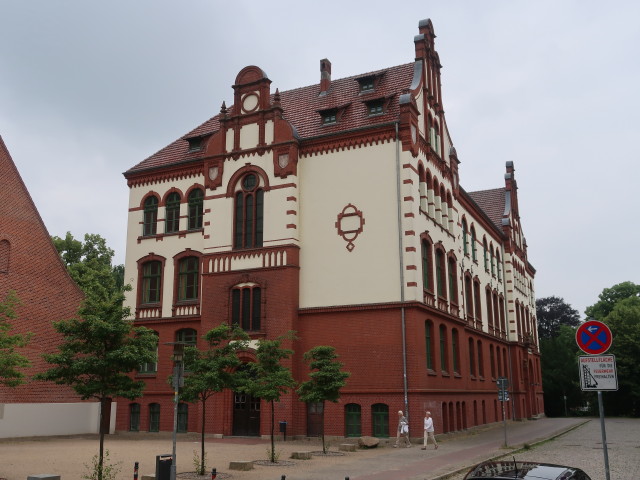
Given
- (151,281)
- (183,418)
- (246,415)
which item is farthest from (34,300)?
(246,415)

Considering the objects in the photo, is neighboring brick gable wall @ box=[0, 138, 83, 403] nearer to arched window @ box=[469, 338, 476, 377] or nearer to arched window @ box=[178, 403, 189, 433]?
arched window @ box=[178, 403, 189, 433]

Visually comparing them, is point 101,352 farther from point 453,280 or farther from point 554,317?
point 554,317

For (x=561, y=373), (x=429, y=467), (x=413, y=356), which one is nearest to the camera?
(x=429, y=467)

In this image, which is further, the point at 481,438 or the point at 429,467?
the point at 481,438

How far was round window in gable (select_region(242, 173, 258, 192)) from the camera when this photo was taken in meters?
32.8

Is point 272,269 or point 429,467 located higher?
point 272,269

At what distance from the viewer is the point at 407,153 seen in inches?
1177

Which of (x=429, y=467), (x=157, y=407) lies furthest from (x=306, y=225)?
(x=429, y=467)

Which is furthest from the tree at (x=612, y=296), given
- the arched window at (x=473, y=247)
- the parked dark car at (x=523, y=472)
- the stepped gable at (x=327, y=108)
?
the parked dark car at (x=523, y=472)

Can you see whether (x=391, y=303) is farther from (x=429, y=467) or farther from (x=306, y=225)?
(x=429, y=467)

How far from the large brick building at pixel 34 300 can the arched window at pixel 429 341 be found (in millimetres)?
16557

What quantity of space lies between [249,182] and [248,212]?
1.56m

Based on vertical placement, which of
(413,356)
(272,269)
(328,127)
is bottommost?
(413,356)

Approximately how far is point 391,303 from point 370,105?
33.1 ft
